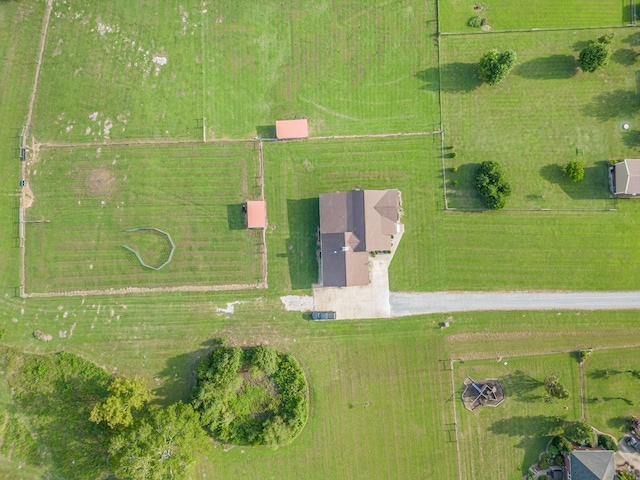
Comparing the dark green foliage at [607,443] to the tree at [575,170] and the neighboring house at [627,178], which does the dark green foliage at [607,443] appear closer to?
the neighboring house at [627,178]

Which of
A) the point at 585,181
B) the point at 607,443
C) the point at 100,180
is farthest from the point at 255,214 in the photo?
the point at 607,443

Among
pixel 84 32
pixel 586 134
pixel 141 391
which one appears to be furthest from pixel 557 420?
pixel 84 32

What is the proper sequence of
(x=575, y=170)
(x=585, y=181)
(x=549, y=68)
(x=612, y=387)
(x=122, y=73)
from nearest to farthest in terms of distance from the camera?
(x=575, y=170) < (x=612, y=387) < (x=585, y=181) < (x=549, y=68) < (x=122, y=73)

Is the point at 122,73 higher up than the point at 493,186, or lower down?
higher up

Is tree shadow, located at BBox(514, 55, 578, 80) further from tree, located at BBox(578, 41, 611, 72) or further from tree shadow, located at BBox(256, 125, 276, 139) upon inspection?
tree shadow, located at BBox(256, 125, 276, 139)


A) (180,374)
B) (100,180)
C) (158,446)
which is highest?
(100,180)

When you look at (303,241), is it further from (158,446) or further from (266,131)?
(158,446)
